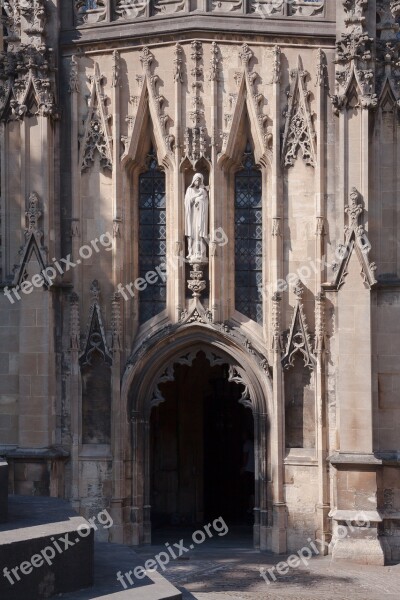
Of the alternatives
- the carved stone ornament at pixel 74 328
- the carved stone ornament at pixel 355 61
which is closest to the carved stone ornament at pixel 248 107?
the carved stone ornament at pixel 355 61

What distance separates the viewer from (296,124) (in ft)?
64.2

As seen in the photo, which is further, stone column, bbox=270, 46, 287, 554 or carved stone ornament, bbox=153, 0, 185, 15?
carved stone ornament, bbox=153, 0, 185, 15

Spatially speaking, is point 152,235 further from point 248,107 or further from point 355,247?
point 355,247

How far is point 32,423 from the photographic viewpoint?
19469mm

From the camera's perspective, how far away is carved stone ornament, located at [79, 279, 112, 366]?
19672 mm

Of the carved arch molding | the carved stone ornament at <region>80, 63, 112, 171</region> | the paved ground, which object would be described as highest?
the carved stone ornament at <region>80, 63, 112, 171</region>

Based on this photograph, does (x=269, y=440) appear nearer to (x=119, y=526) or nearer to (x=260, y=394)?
(x=260, y=394)

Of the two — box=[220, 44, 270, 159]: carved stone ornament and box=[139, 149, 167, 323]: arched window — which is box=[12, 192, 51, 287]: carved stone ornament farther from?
box=[220, 44, 270, 159]: carved stone ornament

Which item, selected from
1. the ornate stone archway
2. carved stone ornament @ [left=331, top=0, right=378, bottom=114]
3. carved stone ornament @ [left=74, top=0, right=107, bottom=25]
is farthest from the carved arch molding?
carved stone ornament @ [left=74, top=0, right=107, bottom=25]

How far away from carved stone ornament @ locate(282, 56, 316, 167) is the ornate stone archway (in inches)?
138

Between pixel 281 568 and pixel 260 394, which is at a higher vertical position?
pixel 260 394

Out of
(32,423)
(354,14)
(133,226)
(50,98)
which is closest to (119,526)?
(32,423)

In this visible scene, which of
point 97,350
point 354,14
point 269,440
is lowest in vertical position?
point 269,440

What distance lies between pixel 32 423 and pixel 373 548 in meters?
6.40
